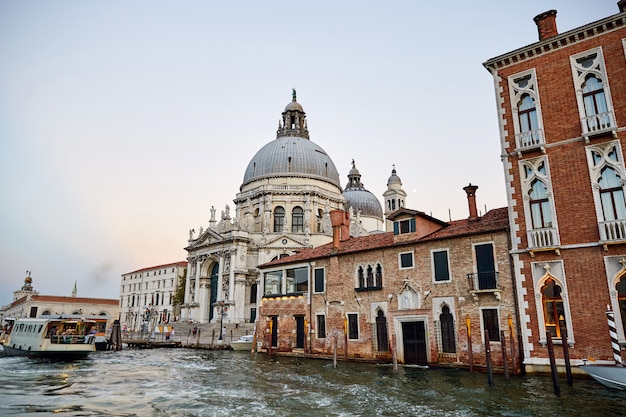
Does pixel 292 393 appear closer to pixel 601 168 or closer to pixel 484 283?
pixel 484 283

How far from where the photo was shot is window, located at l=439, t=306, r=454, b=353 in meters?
18.3

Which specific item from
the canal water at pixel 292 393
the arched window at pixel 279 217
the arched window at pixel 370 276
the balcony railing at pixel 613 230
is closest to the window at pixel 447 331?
the canal water at pixel 292 393

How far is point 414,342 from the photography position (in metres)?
19.6

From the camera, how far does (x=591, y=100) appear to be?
15.9 metres

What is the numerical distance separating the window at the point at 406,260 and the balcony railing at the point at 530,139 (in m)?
6.72

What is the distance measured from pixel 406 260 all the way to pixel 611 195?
855cm

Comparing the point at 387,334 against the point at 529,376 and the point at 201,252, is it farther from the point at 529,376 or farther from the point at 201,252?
the point at 201,252

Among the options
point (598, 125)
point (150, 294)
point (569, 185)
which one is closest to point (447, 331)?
point (569, 185)

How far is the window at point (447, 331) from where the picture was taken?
18.3 meters

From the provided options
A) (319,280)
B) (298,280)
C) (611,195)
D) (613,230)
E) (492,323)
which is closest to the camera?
(613,230)

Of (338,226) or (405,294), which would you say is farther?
(338,226)

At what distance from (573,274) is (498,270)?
2813 millimetres

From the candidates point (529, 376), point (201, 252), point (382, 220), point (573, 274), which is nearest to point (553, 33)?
point (573, 274)

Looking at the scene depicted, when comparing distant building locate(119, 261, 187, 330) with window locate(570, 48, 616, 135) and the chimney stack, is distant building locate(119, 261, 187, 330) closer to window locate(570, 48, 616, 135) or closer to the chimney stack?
the chimney stack
